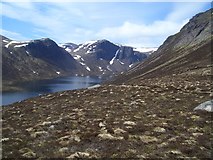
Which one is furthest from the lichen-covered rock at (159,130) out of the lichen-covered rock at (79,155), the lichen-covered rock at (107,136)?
the lichen-covered rock at (79,155)

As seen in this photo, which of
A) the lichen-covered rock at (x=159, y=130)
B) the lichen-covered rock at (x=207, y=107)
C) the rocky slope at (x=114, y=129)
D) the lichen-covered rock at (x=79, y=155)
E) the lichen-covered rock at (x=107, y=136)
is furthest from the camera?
the lichen-covered rock at (x=207, y=107)

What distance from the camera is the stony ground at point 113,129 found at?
18.0 metres

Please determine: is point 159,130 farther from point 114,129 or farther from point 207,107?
point 207,107

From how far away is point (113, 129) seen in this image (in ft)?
72.9

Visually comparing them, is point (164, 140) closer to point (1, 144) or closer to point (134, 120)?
point (134, 120)

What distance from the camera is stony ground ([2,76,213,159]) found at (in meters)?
18.0

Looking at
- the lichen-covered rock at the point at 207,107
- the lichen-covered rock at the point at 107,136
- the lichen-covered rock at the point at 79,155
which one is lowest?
the lichen-covered rock at the point at 79,155

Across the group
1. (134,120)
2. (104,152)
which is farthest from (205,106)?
(104,152)

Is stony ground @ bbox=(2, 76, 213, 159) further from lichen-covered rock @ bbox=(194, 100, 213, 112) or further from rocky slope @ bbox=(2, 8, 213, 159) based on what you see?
lichen-covered rock @ bbox=(194, 100, 213, 112)

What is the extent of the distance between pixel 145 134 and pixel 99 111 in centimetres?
917

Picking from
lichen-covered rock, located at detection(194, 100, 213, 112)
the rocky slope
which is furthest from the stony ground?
lichen-covered rock, located at detection(194, 100, 213, 112)

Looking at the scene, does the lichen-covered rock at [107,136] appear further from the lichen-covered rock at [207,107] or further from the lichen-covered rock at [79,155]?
the lichen-covered rock at [207,107]

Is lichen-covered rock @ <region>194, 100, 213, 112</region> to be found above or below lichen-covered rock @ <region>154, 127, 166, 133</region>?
above

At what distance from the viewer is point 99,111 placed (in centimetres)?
2967
